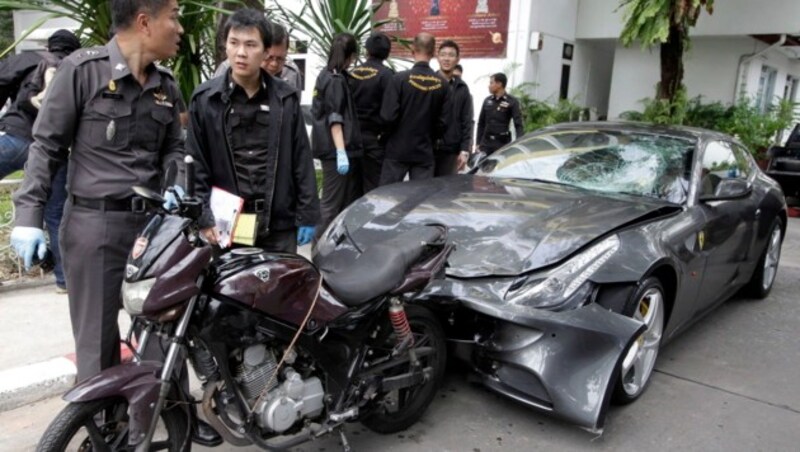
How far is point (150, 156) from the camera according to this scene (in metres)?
2.64

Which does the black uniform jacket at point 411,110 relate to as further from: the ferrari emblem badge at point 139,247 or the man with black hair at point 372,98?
the ferrari emblem badge at point 139,247

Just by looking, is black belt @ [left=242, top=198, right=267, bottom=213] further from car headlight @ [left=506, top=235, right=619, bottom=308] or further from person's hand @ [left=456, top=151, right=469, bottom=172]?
person's hand @ [left=456, top=151, right=469, bottom=172]

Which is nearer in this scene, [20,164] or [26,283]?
[20,164]

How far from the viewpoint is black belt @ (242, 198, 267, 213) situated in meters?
3.12

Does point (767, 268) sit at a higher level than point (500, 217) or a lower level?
lower

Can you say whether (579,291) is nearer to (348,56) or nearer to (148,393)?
(148,393)

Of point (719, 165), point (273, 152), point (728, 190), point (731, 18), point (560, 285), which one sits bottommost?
point (560, 285)

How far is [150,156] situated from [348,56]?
9.32 feet

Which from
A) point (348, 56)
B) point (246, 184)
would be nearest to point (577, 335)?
point (246, 184)

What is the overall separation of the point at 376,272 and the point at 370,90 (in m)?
3.19

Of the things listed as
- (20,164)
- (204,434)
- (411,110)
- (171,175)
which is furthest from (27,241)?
(411,110)

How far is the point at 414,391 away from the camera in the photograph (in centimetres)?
309

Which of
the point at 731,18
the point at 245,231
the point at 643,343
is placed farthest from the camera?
the point at 731,18

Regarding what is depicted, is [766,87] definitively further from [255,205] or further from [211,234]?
[211,234]
